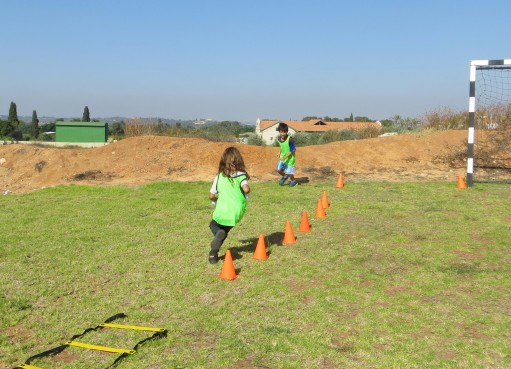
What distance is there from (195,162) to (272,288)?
1184 cm

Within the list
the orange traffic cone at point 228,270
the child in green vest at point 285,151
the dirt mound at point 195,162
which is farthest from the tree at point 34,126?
the orange traffic cone at point 228,270

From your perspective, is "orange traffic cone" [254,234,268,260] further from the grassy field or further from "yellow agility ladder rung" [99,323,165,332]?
"yellow agility ladder rung" [99,323,165,332]

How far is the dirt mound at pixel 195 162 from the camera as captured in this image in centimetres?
1612

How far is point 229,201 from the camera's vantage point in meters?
6.73

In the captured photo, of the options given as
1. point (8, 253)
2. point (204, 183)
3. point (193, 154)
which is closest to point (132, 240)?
point (8, 253)

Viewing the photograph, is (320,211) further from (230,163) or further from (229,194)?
(230,163)

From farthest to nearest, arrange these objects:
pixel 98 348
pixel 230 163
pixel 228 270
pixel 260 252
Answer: pixel 260 252 < pixel 230 163 < pixel 228 270 < pixel 98 348

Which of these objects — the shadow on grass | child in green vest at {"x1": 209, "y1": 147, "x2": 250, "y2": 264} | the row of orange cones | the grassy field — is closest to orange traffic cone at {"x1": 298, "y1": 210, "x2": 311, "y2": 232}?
the row of orange cones

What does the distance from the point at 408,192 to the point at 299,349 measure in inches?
352

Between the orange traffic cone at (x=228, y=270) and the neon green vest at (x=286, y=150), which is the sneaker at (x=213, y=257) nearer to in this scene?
the orange traffic cone at (x=228, y=270)

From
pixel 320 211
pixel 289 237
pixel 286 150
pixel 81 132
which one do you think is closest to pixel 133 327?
pixel 289 237

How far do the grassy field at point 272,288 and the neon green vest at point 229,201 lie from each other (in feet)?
2.13

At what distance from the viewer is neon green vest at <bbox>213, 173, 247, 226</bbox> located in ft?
22.0

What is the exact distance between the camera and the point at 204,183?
580 inches
